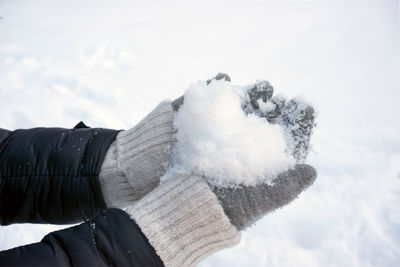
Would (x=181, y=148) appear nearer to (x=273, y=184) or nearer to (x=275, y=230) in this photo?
(x=273, y=184)

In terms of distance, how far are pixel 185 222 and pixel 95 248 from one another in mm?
192

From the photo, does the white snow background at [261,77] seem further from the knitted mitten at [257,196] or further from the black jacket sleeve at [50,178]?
the knitted mitten at [257,196]

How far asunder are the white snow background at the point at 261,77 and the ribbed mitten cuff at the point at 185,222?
2.13 feet

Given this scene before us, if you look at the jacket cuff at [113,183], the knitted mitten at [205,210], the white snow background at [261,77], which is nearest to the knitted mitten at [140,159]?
the jacket cuff at [113,183]

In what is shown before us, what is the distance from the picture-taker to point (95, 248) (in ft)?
2.01

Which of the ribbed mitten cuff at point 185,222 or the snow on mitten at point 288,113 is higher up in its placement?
the snow on mitten at point 288,113

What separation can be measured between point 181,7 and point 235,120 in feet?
6.20

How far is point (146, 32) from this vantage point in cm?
227

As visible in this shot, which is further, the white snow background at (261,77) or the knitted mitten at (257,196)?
the white snow background at (261,77)

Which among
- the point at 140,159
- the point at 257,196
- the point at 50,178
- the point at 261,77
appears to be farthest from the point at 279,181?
the point at 261,77

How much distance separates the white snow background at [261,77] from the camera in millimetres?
1397

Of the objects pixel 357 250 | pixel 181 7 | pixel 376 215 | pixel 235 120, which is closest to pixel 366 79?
pixel 376 215

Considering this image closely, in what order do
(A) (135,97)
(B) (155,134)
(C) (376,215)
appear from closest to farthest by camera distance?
(B) (155,134) < (C) (376,215) < (A) (135,97)

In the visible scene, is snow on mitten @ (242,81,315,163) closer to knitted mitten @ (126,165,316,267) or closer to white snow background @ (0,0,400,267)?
knitted mitten @ (126,165,316,267)
